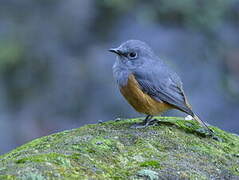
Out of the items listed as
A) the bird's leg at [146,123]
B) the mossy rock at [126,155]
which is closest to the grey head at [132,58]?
the bird's leg at [146,123]

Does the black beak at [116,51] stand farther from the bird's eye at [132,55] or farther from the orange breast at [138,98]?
the orange breast at [138,98]

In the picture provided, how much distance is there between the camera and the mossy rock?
4367 millimetres

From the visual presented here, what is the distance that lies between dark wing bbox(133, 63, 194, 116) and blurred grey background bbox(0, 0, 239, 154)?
13.0 ft

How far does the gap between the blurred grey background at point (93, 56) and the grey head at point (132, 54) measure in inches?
160

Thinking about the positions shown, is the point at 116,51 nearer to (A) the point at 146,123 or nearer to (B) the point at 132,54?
(B) the point at 132,54

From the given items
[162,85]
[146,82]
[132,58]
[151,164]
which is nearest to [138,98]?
[146,82]

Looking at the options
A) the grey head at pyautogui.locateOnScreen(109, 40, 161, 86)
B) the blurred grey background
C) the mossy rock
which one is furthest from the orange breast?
the blurred grey background

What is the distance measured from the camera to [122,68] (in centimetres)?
717

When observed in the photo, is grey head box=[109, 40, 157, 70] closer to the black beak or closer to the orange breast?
the black beak

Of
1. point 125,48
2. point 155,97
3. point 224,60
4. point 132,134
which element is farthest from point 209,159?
point 224,60

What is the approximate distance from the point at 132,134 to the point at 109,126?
20.7 inches

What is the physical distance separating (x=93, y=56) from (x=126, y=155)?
7661mm

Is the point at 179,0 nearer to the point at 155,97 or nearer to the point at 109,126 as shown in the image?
the point at 155,97

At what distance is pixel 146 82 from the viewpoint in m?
7.08
